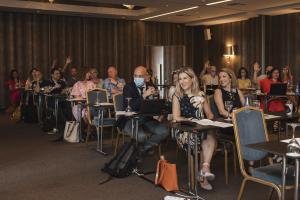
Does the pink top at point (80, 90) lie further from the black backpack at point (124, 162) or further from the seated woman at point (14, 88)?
the seated woman at point (14, 88)

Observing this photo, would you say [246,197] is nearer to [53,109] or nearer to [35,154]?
[35,154]

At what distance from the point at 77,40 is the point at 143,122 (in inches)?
367

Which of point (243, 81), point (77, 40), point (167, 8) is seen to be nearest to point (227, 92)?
point (243, 81)

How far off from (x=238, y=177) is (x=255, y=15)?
937 centimetres

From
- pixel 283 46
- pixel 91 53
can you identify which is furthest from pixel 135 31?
pixel 283 46

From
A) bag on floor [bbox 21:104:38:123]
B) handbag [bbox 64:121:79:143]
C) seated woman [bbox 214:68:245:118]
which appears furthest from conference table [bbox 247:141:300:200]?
bag on floor [bbox 21:104:38:123]

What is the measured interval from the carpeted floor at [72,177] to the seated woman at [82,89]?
660 mm

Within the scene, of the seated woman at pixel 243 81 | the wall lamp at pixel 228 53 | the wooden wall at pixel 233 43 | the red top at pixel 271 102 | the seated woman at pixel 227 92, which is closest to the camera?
the seated woman at pixel 227 92

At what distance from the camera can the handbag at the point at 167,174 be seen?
4.32m

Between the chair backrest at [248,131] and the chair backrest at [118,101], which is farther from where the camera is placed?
the chair backrest at [118,101]

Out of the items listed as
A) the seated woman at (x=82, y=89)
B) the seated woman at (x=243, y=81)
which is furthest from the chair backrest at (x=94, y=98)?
the seated woman at (x=243, y=81)

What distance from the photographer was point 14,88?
39.6ft

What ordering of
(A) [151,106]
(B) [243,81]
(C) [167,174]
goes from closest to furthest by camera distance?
(C) [167,174] < (A) [151,106] < (B) [243,81]

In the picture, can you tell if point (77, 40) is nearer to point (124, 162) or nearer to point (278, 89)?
point (278, 89)
